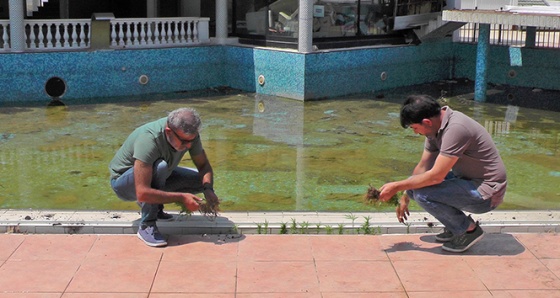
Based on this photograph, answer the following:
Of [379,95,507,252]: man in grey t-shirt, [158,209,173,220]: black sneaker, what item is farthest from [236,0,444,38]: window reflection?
[379,95,507,252]: man in grey t-shirt

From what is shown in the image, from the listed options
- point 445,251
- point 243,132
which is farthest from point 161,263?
point 243,132

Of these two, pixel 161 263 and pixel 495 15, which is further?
pixel 495 15

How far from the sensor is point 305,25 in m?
13.8

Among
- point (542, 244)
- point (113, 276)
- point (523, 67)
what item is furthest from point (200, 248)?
point (523, 67)

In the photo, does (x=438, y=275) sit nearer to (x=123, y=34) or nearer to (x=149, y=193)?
(x=149, y=193)

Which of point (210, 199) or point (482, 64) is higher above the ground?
point (482, 64)

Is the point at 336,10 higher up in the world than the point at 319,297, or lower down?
higher up

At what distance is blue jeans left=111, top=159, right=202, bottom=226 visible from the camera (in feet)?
19.9

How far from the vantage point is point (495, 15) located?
1307 centimetres

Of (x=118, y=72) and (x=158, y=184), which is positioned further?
(x=118, y=72)

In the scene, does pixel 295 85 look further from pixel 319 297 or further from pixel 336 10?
pixel 319 297

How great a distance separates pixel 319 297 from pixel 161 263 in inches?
50.6

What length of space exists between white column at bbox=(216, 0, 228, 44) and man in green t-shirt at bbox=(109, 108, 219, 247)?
9.38 metres

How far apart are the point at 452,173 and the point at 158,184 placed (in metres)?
2.31
